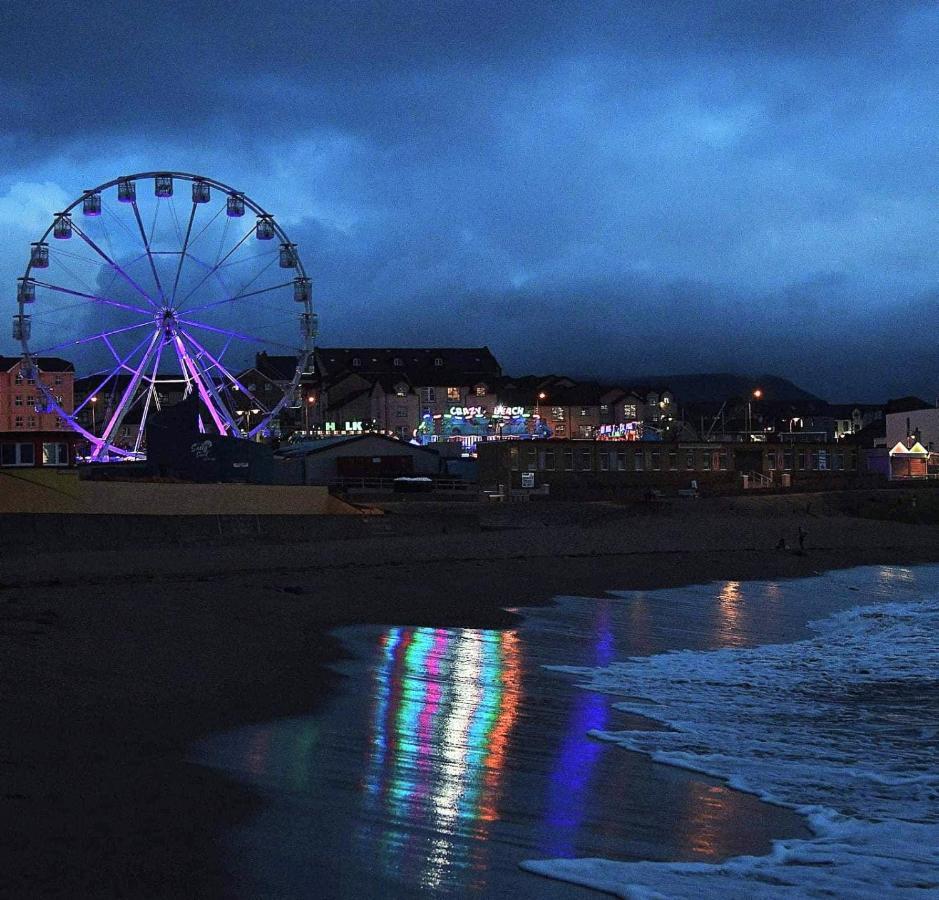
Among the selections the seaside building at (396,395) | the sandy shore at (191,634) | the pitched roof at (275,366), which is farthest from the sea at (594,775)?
the pitched roof at (275,366)

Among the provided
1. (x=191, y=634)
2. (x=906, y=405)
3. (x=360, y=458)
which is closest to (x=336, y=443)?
(x=360, y=458)

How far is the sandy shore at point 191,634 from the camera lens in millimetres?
5828

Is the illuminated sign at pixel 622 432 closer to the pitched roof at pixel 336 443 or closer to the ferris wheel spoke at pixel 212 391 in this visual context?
the pitched roof at pixel 336 443

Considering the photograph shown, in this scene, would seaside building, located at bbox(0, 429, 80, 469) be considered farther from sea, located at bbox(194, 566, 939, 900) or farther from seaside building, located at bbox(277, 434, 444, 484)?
seaside building, located at bbox(277, 434, 444, 484)

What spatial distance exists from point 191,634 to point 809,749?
7528mm

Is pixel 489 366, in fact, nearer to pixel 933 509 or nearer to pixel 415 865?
pixel 933 509

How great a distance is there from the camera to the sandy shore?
19.1 ft

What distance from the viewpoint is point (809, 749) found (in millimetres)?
9367

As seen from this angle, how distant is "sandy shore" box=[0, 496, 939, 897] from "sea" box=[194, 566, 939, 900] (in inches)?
17.4

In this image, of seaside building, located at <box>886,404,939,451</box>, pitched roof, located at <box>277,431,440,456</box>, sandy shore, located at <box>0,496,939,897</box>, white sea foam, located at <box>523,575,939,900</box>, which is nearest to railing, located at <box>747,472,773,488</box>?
pitched roof, located at <box>277,431,440,456</box>

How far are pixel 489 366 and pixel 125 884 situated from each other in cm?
11297

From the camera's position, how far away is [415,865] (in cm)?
583

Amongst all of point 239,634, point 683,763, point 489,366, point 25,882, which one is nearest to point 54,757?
point 25,882

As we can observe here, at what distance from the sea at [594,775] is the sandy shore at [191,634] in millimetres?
441
